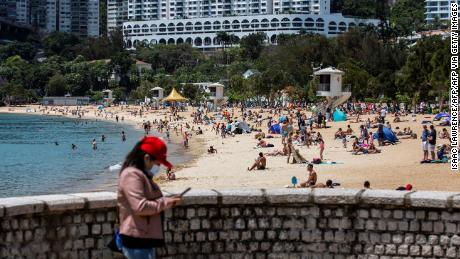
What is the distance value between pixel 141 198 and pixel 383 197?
3596 mm

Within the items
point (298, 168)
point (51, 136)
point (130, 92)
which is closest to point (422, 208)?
point (298, 168)

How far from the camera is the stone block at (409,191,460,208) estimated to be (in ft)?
31.2

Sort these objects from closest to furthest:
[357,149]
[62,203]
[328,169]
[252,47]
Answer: [62,203] → [328,169] → [357,149] → [252,47]

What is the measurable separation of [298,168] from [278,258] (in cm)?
2154

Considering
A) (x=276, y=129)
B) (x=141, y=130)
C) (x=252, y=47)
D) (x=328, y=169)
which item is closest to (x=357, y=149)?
(x=328, y=169)

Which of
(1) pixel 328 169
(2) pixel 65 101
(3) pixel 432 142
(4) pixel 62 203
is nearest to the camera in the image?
(4) pixel 62 203

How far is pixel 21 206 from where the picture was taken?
8.81 m

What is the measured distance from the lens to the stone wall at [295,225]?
938cm

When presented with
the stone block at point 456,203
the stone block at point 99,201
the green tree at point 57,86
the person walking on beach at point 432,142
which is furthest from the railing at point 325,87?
the green tree at point 57,86

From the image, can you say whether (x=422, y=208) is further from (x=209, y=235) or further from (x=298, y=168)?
(x=298, y=168)

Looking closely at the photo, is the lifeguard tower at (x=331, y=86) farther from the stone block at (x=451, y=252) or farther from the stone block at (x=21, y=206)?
the stone block at (x=21, y=206)

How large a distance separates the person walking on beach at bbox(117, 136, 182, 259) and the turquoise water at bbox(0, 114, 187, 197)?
918 inches

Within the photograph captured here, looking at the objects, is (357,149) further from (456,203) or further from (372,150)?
(456,203)

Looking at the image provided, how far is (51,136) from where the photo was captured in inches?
2960
